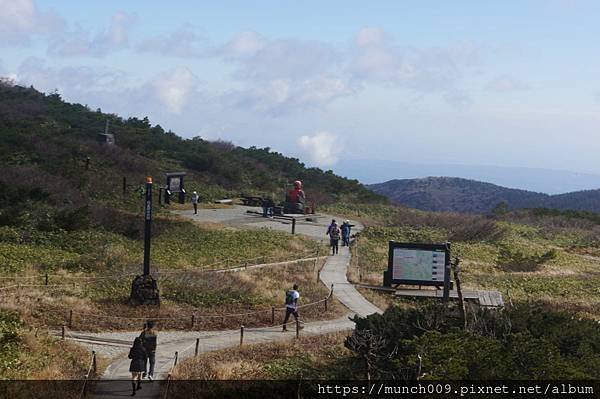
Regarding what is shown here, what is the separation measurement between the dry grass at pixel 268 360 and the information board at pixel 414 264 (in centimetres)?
836

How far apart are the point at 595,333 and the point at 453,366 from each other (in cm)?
565

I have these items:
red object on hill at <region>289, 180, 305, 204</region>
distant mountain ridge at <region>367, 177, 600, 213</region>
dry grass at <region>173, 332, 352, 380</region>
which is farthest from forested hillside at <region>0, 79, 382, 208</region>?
distant mountain ridge at <region>367, 177, 600, 213</region>

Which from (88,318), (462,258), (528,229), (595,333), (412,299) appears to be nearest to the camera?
(595,333)

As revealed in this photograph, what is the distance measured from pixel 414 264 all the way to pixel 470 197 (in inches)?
5345

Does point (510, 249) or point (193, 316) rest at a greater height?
point (510, 249)

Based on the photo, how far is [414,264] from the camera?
27.5 meters

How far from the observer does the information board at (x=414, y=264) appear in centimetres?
2730

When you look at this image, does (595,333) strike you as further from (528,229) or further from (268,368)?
(528,229)

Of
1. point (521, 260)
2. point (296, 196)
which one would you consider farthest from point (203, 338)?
point (296, 196)

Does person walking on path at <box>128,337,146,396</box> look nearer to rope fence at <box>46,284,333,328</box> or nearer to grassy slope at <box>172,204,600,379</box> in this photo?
grassy slope at <box>172,204,600,379</box>

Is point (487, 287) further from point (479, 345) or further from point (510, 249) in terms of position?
point (479, 345)

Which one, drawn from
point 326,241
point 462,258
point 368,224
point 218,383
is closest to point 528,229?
point 368,224

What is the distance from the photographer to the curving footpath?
14033 millimetres

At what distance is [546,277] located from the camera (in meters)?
33.1
